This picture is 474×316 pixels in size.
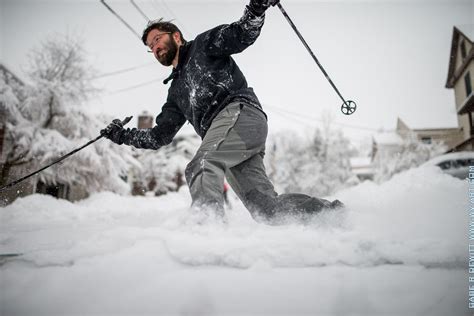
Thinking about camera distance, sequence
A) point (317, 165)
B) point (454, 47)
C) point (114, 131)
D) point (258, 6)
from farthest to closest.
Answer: point (317, 165) < point (454, 47) < point (114, 131) < point (258, 6)

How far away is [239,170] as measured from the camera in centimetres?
211

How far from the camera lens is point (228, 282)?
852 millimetres

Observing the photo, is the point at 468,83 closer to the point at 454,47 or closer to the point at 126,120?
the point at 454,47

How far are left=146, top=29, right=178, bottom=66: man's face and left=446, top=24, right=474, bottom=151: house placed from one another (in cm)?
1629

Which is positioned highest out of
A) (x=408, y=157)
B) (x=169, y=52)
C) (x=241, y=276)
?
(x=408, y=157)

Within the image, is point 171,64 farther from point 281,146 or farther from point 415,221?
point 281,146

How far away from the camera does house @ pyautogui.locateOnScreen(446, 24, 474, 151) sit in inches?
629

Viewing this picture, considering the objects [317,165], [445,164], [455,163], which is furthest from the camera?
[317,165]

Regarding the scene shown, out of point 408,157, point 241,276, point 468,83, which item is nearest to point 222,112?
point 241,276

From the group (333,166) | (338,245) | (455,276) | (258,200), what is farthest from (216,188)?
(333,166)

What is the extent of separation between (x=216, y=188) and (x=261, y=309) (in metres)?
0.85

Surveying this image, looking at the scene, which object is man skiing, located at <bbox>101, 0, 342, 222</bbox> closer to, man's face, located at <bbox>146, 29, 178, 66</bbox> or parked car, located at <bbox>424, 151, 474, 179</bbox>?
man's face, located at <bbox>146, 29, 178, 66</bbox>

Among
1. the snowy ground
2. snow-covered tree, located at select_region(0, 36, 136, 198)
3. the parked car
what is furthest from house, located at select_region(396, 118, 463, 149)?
the snowy ground

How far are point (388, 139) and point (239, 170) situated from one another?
31.1 meters
